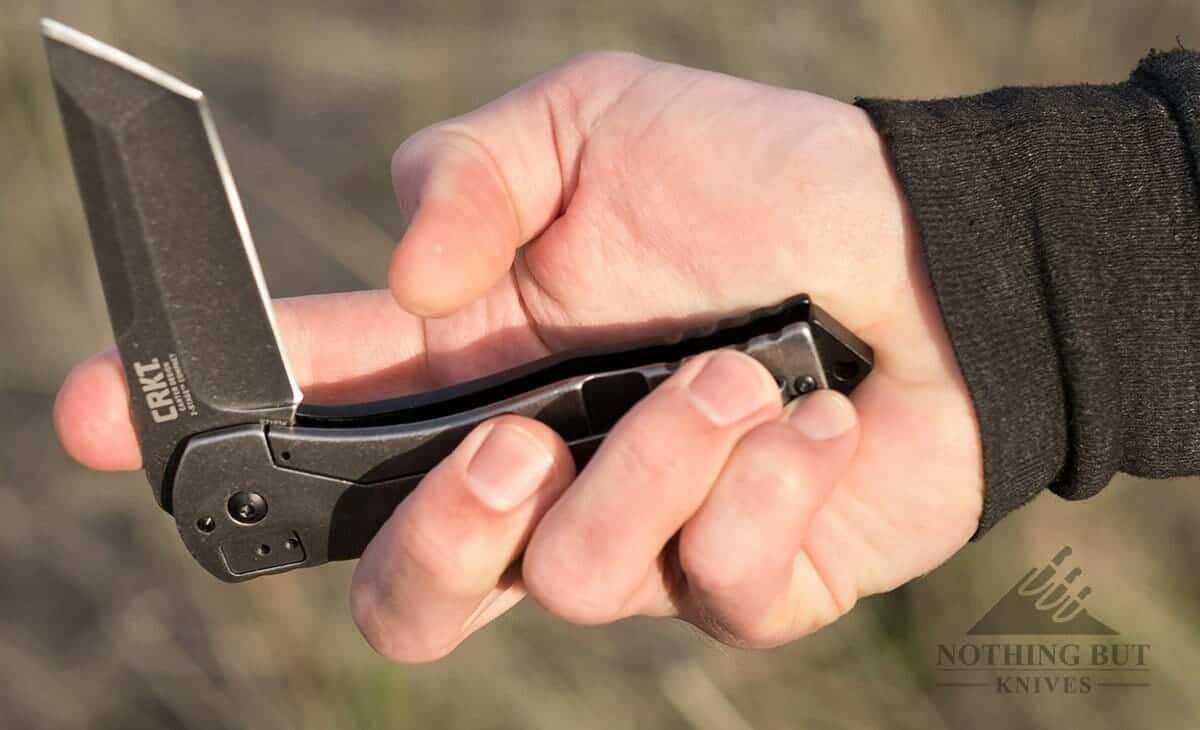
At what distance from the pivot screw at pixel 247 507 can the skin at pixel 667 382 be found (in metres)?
0.18

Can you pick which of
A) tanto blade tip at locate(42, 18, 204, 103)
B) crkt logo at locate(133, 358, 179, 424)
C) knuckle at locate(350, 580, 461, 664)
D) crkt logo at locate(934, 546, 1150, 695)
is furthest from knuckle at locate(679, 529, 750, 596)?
crkt logo at locate(934, 546, 1150, 695)

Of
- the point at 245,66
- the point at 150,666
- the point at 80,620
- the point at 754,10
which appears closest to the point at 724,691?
the point at 150,666

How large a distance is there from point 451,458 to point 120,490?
205 cm

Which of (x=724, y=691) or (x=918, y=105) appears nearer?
(x=918, y=105)

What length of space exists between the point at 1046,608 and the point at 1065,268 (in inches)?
59.7

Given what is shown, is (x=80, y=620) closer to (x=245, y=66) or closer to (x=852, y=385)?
(x=245, y=66)

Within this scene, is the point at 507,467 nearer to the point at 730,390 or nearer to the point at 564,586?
the point at 564,586

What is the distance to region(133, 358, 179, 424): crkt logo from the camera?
180 cm

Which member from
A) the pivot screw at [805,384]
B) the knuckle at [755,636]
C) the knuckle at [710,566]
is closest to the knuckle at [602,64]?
the pivot screw at [805,384]

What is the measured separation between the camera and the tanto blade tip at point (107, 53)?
4.98 ft

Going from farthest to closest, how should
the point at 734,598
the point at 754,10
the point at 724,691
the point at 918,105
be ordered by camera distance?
1. the point at 754,10
2. the point at 724,691
3. the point at 918,105
4. the point at 734,598

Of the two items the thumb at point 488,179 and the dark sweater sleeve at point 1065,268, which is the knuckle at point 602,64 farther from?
the dark sweater sleeve at point 1065,268

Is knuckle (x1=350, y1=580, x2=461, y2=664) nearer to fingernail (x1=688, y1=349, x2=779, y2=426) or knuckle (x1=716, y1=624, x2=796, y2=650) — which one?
knuckle (x1=716, y1=624, x2=796, y2=650)

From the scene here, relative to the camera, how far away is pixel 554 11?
13.7 ft
